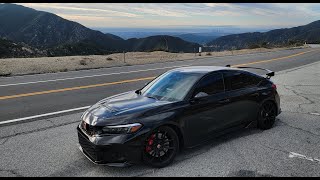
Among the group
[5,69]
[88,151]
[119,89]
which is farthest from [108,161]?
Answer: [5,69]

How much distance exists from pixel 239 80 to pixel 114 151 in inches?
123

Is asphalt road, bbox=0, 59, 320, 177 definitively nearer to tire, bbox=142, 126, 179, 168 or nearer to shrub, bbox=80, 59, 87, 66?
tire, bbox=142, 126, 179, 168

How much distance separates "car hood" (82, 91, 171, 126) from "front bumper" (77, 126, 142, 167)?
28 cm

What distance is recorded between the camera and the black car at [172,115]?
16.9 feet

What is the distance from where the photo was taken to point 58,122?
25.8ft

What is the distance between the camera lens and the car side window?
6242 mm

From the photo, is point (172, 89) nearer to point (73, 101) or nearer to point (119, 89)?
point (73, 101)

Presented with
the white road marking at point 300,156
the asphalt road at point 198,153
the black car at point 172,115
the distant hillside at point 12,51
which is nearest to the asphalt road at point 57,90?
the asphalt road at point 198,153

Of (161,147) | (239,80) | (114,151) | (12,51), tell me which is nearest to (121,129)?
(114,151)

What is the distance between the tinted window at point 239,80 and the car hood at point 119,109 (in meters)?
1.57

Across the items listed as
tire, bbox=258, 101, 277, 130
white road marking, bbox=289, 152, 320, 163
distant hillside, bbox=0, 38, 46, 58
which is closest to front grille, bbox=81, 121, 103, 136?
white road marking, bbox=289, 152, 320, 163

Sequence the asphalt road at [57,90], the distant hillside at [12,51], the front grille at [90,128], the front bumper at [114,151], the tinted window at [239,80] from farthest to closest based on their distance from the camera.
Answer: the distant hillside at [12,51] < the asphalt road at [57,90] < the tinted window at [239,80] < the front grille at [90,128] < the front bumper at [114,151]

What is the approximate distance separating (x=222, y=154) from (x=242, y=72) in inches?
77.7

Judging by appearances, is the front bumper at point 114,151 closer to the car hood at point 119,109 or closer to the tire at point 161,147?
the tire at point 161,147
